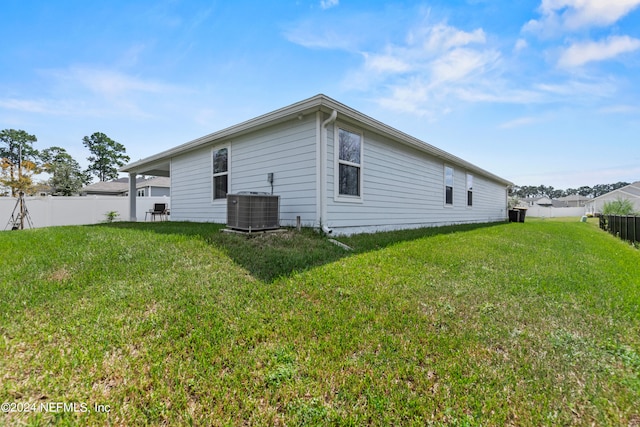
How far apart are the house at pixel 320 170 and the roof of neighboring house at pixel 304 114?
0.02 meters

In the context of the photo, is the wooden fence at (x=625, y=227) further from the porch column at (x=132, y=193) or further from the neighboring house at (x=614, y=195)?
the neighboring house at (x=614, y=195)

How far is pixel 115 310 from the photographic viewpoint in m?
2.51

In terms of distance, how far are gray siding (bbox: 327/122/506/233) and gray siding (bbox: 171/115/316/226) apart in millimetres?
Answer: 454

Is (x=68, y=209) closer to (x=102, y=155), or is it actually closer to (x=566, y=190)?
(x=102, y=155)

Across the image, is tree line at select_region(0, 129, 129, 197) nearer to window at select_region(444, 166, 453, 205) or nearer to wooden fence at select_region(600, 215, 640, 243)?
window at select_region(444, 166, 453, 205)

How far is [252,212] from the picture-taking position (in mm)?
5047

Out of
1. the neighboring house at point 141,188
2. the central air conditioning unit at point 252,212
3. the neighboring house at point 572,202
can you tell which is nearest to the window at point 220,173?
the central air conditioning unit at point 252,212

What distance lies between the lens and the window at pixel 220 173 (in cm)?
782

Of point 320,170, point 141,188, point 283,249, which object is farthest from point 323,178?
point 141,188

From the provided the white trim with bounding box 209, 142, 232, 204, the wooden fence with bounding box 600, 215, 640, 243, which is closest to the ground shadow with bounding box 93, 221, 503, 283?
the white trim with bounding box 209, 142, 232, 204

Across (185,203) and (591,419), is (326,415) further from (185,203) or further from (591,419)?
(185,203)

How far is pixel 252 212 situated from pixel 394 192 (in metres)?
4.08

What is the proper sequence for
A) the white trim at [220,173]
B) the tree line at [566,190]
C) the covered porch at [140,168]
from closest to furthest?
the white trim at [220,173]
the covered porch at [140,168]
the tree line at [566,190]

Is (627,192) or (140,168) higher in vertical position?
(627,192)
